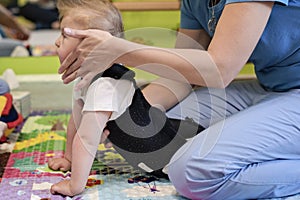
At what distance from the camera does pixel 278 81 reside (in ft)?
2.99

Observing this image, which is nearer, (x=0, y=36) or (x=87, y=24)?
(x=87, y=24)

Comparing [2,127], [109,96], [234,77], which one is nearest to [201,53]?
[234,77]

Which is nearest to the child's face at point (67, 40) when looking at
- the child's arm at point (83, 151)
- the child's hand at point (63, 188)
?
the child's arm at point (83, 151)

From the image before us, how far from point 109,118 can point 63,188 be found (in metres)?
0.15

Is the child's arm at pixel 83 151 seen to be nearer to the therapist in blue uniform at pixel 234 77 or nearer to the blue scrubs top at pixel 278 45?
the therapist in blue uniform at pixel 234 77

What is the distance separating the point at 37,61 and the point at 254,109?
0.88m

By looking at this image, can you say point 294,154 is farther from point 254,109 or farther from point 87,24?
Answer: point 87,24

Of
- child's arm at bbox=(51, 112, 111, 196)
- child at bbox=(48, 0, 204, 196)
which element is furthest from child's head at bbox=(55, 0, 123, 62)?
child's arm at bbox=(51, 112, 111, 196)

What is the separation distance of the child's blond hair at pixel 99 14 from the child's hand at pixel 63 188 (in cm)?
29

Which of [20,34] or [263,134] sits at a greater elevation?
[263,134]

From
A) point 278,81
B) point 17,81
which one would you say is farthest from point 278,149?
point 17,81

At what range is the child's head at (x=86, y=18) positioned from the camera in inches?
33.5

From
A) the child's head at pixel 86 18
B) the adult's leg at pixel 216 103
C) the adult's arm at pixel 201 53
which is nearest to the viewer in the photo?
the adult's arm at pixel 201 53

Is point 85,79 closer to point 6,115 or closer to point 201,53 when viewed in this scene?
point 201,53
